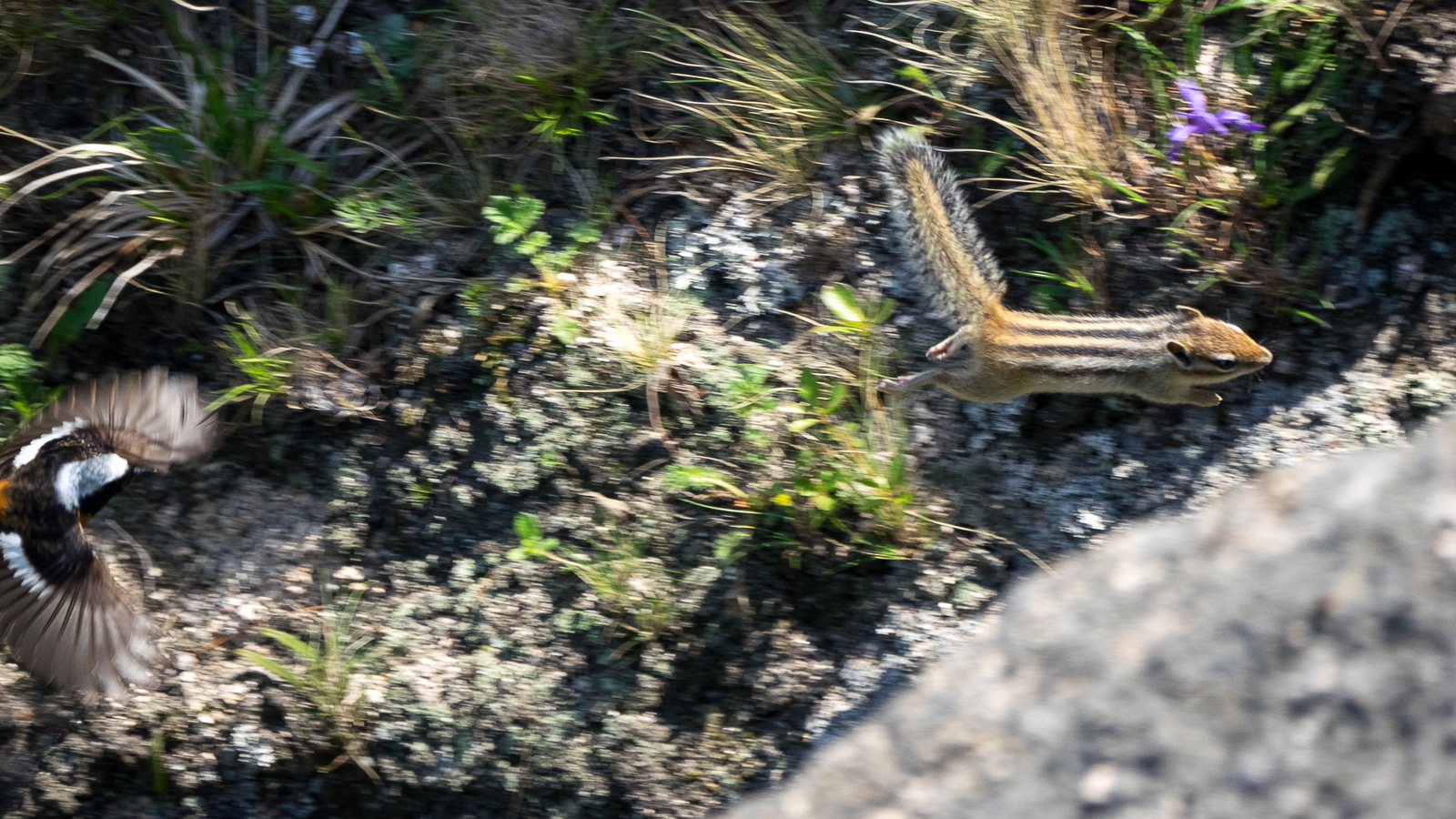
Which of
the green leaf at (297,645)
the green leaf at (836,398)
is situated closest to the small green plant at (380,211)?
the green leaf at (297,645)

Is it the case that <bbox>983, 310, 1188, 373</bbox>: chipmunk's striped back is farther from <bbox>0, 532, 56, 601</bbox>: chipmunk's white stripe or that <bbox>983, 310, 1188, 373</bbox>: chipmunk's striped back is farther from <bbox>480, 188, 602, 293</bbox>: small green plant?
<bbox>0, 532, 56, 601</bbox>: chipmunk's white stripe

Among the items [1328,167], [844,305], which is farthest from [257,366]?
[1328,167]

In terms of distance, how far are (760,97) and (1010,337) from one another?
1357 mm

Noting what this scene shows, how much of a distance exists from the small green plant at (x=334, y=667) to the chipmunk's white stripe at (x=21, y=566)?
663 mm

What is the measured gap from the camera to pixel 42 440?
11.0 ft

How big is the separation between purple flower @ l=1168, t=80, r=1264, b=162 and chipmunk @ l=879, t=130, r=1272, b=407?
58 centimetres

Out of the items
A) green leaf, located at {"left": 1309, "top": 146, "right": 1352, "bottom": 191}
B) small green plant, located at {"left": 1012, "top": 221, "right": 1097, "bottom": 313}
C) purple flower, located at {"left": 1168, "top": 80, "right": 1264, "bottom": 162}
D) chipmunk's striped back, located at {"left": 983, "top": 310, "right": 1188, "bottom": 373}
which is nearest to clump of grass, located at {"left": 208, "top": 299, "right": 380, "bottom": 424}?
chipmunk's striped back, located at {"left": 983, "top": 310, "right": 1188, "bottom": 373}

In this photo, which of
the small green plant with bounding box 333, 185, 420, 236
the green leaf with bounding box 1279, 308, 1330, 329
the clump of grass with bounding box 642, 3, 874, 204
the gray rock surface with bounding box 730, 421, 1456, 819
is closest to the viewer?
the gray rock surface with bounding box 730, 421, 1456, 819

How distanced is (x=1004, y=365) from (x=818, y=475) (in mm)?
709

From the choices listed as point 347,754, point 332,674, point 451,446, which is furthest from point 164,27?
point 347,754

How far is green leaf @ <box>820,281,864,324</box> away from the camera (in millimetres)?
3189

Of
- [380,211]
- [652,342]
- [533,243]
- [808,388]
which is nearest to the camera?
[808,388]

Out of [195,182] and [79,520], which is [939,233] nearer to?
[195,182]

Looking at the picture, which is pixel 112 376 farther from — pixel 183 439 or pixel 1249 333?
pixel 1249 333
